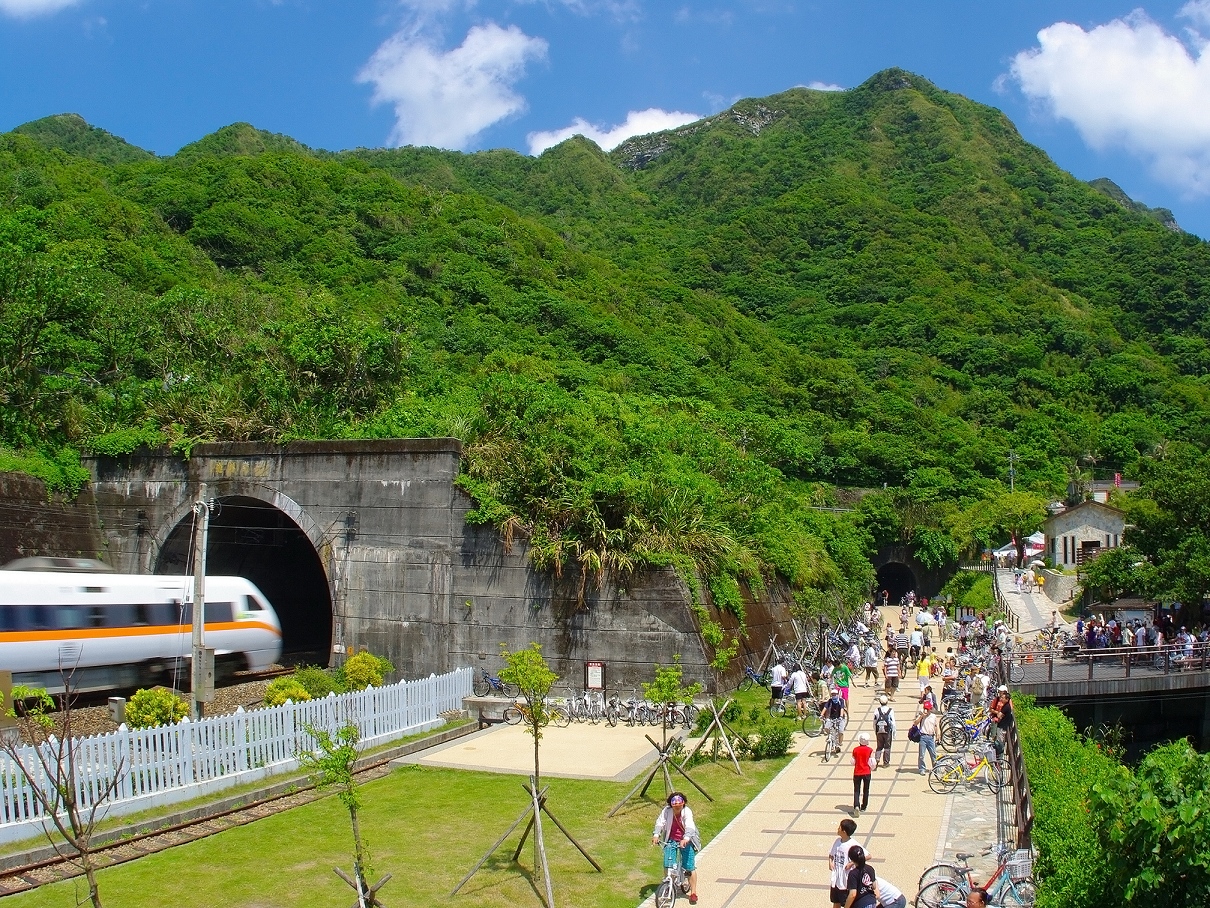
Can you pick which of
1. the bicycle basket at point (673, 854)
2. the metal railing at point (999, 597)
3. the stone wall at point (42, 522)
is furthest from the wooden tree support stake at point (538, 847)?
the metal railing at point (999, 597)

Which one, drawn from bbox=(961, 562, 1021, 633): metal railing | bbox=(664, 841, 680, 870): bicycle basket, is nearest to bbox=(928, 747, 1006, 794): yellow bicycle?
bbox=(664, 841, 680, 870): bicycle basket

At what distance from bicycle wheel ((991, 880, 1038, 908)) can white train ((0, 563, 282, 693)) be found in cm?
1598

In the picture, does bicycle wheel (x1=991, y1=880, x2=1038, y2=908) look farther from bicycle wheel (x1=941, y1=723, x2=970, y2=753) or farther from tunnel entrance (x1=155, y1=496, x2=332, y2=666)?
tunnel entrance (x1=155, y1=496, x2=332, y2=666)

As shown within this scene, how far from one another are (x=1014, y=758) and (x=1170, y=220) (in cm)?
16680

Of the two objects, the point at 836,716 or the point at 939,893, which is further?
the point at 836,716

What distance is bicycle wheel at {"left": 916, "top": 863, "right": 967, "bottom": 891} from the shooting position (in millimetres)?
9766

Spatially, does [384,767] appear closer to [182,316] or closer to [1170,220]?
[182,316]

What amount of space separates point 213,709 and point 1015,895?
53.4 feet

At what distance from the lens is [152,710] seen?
673 inches

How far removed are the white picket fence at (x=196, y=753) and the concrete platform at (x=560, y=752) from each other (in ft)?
4.45

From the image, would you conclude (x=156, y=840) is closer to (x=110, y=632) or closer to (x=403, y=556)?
(x=110, y=632)

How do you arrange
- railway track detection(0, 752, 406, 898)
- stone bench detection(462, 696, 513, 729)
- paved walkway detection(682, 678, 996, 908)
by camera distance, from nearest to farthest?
paved walkway detection(682, 678, 996, 908)
railway track detection(0, 752, 406, 898)
stone bench detection(462, 696, 513, 729)

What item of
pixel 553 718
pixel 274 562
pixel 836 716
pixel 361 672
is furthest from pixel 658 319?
pixel 836 716

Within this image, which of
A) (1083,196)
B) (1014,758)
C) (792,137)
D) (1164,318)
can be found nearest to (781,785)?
(1014,758)
